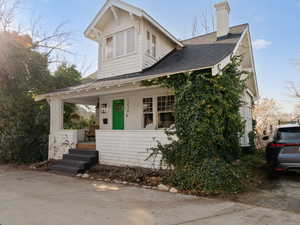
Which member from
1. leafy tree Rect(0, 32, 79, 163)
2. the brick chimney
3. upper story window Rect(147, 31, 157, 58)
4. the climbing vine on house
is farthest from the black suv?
leafy tree Rect(0, 32, 79, 163)

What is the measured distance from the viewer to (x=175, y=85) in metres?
5.95

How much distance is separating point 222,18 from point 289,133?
6.40 m

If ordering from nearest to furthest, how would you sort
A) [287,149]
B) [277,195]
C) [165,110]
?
[277,195] → [287,149] → [165,110]

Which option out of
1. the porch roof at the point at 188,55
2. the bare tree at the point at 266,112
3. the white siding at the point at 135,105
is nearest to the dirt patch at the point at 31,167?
the porch roof at the point at 188,55

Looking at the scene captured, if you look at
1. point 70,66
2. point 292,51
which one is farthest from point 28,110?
point 292,51

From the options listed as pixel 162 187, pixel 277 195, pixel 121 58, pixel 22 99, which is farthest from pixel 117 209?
pixel 22 99

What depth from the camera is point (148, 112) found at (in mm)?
8117

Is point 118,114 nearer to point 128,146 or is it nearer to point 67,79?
point 128,146

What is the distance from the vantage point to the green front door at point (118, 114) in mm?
8845

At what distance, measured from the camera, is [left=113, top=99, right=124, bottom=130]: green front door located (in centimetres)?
885

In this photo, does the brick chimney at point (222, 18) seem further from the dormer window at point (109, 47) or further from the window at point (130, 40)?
the dormer window at point (109, 47)

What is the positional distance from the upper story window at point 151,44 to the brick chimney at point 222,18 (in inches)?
126

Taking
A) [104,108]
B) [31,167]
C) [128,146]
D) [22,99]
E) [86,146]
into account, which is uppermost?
[22,99]

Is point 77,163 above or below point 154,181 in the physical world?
above
